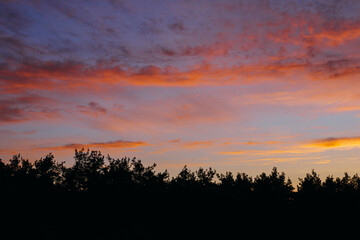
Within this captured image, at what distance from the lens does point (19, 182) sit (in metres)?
41.6

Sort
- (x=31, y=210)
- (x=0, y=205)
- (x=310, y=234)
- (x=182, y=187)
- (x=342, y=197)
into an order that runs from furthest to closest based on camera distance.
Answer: (x=182, y=187) → (x=31, y=210) → (x=0, y=205) → (x=342, y=197) → (x=310, y=234)

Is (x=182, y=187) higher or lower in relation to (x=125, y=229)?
higher

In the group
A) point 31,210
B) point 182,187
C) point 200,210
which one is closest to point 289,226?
point 200,210

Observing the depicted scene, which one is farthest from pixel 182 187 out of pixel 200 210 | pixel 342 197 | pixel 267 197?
pixel 342 197

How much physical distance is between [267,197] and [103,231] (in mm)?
20905

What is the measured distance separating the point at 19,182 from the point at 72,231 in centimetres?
1233

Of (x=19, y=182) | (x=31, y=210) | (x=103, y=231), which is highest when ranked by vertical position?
(x=19, y=182)

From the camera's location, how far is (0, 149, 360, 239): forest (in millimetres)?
32688

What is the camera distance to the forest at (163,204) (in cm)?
3269

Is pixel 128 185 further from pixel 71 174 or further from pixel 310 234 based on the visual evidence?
pixel 310 234

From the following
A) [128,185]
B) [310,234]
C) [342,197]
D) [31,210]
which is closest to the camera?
[310,234]

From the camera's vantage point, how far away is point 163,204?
38.7m

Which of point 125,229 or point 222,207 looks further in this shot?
point 125,229

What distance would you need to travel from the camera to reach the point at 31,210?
38.1m
